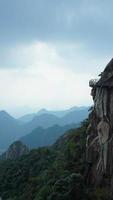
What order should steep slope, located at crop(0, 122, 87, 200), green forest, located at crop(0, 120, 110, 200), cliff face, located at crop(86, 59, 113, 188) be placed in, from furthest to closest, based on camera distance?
cliff face, located at crop(86, 59, 113, 188) → steep slope, located at crop(0, 122, 87, 200) → green forest, located at crop(0, 120, 110, 200)

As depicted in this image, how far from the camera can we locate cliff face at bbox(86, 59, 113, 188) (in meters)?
20.9

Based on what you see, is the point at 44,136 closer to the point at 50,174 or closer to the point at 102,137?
the point at 50,174

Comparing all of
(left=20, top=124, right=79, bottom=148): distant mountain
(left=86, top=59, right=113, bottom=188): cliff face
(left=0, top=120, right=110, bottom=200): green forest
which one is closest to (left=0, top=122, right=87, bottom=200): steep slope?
(left=0, top=120, right=110, bottom=200): green forest

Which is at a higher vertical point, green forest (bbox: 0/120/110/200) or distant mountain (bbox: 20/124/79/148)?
distant mountain (bbox: 20/124/79/148)

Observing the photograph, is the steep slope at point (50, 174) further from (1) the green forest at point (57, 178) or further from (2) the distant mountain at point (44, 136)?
(2) the distant mountain at point (44, 136)

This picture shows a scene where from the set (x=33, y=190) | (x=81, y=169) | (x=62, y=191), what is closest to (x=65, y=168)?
(x=81, y=169)

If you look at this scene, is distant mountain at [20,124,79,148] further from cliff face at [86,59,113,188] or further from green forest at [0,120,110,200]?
cliff face at [86,59,113,188]

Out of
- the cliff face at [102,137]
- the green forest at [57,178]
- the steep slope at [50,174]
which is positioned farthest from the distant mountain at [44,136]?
the cliff face at [102,137]

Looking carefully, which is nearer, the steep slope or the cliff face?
the steep slope

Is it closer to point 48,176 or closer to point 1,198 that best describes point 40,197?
point 48,176

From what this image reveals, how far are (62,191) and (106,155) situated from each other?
2457mm

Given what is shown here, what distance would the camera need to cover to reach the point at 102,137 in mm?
21469

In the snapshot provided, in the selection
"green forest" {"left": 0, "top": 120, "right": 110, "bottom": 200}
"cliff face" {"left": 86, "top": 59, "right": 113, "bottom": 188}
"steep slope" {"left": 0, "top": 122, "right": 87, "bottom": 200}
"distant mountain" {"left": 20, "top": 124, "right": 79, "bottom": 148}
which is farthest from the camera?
"distant mountain" {"left": 20, "top": 124, "right": 79, "bottom": 148}

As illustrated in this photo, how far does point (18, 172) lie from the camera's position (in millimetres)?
37125
